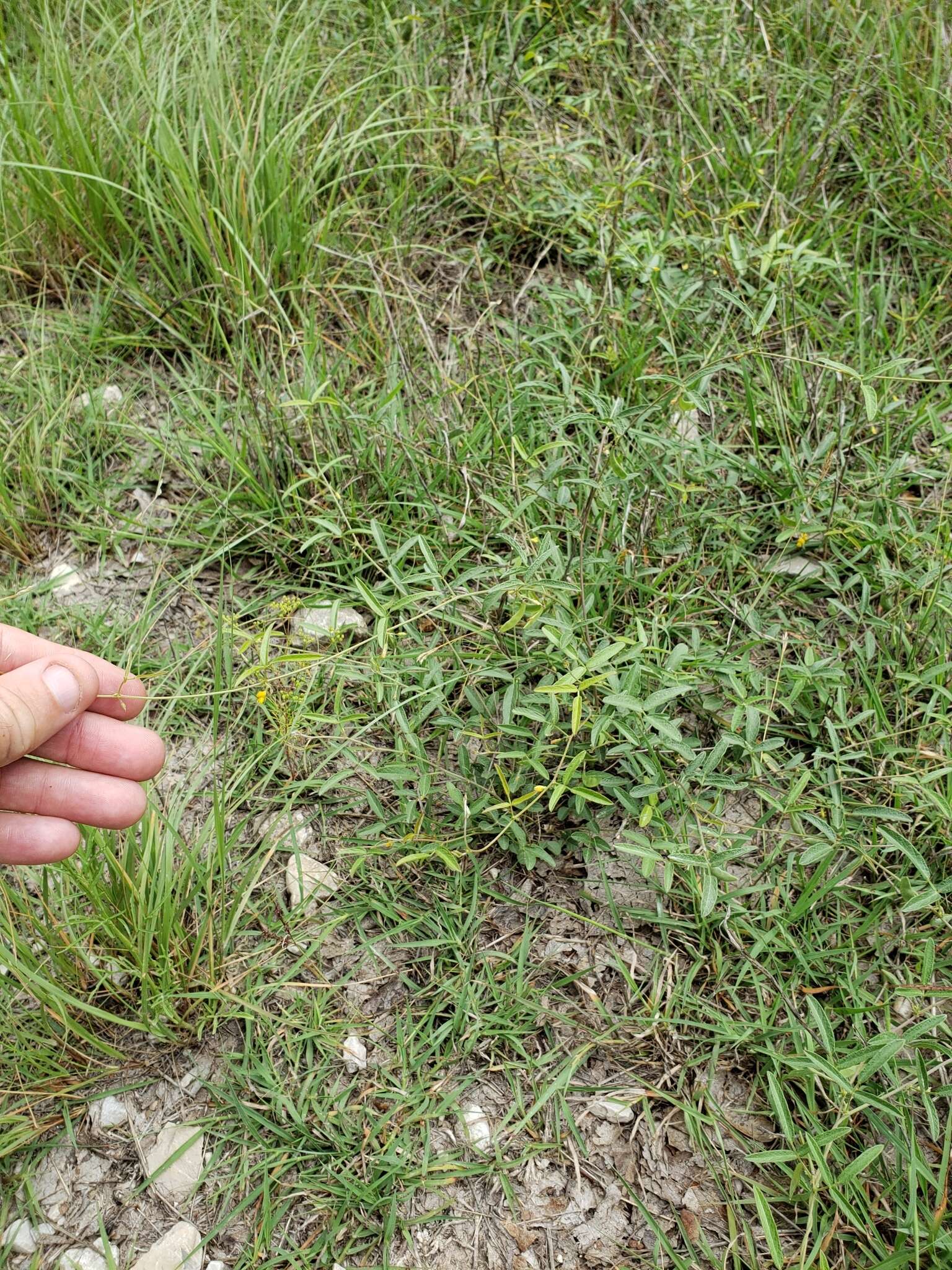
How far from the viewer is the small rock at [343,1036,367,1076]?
173 centimetres

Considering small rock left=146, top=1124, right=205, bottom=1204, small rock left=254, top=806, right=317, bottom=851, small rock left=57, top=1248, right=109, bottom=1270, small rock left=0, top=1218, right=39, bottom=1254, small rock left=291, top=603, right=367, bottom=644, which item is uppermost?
small rock left=291, top=603, right=367, bottom=644

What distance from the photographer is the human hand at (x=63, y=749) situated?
1.60 metres

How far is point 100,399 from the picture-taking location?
259 cm

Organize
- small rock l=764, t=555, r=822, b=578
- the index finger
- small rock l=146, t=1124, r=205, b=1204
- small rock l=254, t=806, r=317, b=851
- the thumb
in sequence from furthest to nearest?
1. small rock l=764, t=555, r=822, b=578
2. small rock l=254, t=806, r=317, b=851
3. the index finger
4. small rock l=146, t=1124, r=205, b=1204
5. the thumb

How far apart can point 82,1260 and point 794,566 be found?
203 cm

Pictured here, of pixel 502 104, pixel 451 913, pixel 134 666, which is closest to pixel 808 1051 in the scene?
pixel 451 913

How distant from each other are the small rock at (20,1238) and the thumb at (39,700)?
0.82 m

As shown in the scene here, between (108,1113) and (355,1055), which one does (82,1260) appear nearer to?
(108,1113)

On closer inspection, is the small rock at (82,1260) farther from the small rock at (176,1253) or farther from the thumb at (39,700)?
the thumb at (39,700)

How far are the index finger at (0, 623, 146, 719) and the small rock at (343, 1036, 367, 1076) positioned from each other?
77 centimetres

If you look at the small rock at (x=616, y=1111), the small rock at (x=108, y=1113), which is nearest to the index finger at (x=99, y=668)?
the small rock at (x=108, y=1113)

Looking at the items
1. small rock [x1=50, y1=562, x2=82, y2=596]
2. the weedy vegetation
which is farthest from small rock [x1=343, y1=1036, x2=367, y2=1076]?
small rock [x1=50, y1=562, x2=82, y2=596]

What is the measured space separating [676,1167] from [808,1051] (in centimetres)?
32

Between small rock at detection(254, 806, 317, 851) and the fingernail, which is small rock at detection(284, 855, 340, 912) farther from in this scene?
the fingernail
